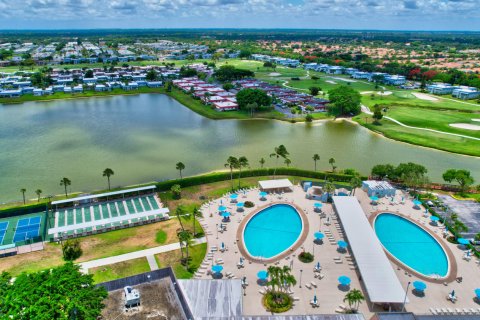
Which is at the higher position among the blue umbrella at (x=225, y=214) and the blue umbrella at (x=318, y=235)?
the blue umbrella at (x=318, y=235)

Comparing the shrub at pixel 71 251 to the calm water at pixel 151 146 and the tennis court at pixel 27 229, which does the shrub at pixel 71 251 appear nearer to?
the tennis court at pixel 27 229

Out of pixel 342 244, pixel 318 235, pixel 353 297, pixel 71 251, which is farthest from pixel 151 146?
pixel 353 297

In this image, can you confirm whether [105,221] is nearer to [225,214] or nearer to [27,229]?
[27,229]

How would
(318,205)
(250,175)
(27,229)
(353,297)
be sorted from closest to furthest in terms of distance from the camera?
(353,297) < (27,229) < (318,205) < (250,175)

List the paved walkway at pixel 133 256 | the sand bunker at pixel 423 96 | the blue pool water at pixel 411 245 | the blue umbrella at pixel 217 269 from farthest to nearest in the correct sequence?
the sand bunker at pixel 423 96
the blue pool water at pixel 411 245
the paved walkway at pixel 133 256
the blue umbrella at pixel 217 269

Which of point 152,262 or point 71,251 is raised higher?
point 71,251

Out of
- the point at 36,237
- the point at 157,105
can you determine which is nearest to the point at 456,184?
the point at 36,237

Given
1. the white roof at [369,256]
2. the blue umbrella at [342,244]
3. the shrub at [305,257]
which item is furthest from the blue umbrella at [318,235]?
the shrub at [305,257]

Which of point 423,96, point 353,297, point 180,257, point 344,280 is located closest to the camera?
point 353,297
